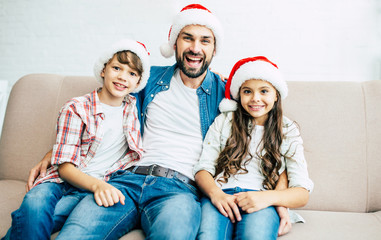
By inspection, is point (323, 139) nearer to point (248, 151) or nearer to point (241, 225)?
point (248, 151)

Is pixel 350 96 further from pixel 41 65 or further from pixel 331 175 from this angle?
pixel 41 65

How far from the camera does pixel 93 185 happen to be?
3.93 feet

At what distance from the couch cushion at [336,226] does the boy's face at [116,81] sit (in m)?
0.98

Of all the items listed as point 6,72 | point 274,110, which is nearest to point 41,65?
point 6,72

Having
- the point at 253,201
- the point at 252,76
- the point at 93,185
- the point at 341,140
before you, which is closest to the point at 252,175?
the point at 253,201

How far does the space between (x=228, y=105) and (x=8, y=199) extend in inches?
44.7

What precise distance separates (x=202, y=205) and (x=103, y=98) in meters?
0.73

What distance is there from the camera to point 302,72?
2.14 m

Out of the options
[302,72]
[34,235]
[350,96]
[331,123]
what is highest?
[302,72]

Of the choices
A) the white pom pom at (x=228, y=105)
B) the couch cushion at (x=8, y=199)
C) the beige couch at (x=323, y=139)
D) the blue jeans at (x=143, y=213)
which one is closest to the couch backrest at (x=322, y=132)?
the beige couch at (x=323, y=139)

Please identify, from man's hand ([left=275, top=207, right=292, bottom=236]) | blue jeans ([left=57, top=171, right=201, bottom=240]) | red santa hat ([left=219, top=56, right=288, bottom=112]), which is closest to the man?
blue jeans ([left=57, top=171, right=201, bottom=240])

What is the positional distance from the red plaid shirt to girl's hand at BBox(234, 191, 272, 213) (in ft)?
1.84

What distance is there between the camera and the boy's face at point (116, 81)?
1.43 meters

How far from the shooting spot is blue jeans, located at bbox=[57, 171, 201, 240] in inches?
39.6
